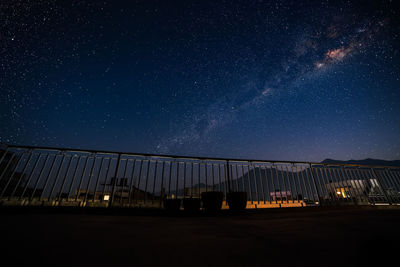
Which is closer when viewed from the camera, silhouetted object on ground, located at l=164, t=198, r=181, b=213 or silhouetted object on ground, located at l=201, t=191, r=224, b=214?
silhouetted object on ground, located at l=164, t=198, r=181, b=213

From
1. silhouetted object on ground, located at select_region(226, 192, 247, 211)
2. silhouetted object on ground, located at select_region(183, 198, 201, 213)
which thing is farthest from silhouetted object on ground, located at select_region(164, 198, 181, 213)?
silhouetted object on ground, located at select_region(226, 192, 247, 211)

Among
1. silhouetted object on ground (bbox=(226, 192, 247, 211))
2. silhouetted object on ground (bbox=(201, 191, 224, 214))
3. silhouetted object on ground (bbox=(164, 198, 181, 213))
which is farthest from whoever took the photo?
silhouetted object on ground (bbox=(226, 192, 247, 211))

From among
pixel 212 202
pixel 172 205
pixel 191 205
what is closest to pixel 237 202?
pixel 212 202

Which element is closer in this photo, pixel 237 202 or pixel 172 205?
pixel 172 205

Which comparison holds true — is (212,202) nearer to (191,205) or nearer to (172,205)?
(191,205)

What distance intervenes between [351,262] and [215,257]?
0.56 meters

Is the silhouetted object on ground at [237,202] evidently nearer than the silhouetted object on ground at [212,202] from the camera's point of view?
No

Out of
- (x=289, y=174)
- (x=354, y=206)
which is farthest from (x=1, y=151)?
(x=354, y=206)

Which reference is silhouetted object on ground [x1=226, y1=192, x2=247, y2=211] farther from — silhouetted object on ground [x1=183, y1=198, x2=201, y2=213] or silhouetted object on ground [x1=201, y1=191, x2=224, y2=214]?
silhouetted object on ground [x1=183, y1=198, x2=201, y2=213]

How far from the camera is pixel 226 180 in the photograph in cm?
397

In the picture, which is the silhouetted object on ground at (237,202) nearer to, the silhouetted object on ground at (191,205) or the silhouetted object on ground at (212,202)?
the silhouetted object on ground at (212,202)

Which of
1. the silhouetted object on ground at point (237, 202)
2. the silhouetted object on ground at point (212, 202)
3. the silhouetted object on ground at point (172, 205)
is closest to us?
the silhouetted object on ground at point (172, 205)

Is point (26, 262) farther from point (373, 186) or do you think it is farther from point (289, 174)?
point (373, 186)

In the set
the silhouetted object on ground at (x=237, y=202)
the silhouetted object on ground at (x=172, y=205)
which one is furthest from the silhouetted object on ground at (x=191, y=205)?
the silhouetted object on ground at (x=237, y=202)
